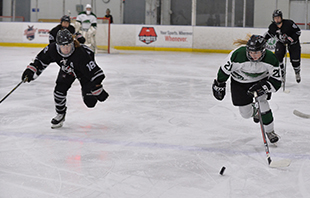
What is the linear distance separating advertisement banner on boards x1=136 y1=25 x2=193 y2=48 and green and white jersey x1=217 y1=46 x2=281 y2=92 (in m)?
9.64

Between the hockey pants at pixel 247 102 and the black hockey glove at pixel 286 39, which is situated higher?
the black hockey glove at pixel 286 39

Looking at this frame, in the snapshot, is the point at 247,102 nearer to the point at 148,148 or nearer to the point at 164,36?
the point at 148,148

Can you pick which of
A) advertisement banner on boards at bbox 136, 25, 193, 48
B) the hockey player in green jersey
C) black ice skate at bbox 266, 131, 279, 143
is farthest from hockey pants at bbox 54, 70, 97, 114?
advertisement banner on boards at bbox 136, 25, 193, 48

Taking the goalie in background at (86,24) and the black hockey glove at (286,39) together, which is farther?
the goalie in background at (86,24)

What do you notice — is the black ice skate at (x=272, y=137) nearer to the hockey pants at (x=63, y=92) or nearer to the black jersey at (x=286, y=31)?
the hockey pants at (x=63, y=92)

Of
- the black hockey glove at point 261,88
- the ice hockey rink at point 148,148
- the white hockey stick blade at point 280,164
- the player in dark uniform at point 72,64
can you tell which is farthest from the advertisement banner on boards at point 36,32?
the white hockey stick blade at point 280,164

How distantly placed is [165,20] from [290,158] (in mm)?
10900

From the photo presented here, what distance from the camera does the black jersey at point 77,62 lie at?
3.05 m

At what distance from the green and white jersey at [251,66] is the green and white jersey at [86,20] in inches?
320

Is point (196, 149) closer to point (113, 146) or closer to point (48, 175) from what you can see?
point (113, 146)

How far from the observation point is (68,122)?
3.68m

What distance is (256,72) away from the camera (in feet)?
9.40

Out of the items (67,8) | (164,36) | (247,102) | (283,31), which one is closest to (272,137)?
(247,102)

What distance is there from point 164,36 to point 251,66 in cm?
992
